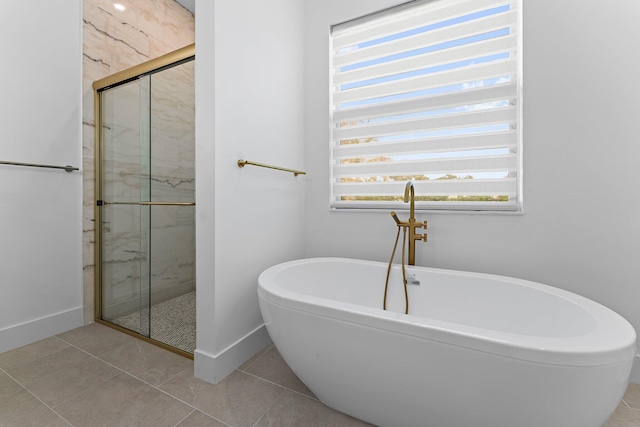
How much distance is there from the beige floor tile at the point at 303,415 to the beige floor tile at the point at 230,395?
0.04 metres

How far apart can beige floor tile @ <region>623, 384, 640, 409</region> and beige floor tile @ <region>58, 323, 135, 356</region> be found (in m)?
2.68

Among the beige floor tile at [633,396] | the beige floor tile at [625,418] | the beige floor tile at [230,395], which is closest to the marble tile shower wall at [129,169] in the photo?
the beige floor tile at [230,395]

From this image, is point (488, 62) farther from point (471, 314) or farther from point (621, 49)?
point (471, 314)

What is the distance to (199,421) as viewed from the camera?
3.74 ft

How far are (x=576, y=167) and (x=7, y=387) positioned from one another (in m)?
3.02

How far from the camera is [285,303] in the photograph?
1.11m

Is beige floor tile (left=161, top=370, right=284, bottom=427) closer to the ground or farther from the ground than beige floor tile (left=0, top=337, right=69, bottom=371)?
closer to the ground

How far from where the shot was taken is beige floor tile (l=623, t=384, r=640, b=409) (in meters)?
1.25

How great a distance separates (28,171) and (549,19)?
315 centimetres

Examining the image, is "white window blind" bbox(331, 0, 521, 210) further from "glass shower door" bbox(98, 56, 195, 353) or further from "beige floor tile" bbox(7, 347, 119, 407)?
"beige floor tile" bbox(7, 347, 119, 407)

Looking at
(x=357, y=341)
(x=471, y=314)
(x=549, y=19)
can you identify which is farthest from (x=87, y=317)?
(x=549, y=19)

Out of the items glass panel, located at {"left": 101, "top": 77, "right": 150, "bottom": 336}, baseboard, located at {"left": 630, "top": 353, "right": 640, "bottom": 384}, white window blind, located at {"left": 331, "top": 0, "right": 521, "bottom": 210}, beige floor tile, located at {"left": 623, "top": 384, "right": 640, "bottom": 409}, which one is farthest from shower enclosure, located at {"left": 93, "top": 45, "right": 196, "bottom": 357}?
baseboard, located at {"left": 630, "top": 353, "right": 640, "bottom": 384}

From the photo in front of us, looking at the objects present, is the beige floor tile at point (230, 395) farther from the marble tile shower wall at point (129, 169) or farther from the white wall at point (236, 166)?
the marble tile shower wall at point (129, 169)

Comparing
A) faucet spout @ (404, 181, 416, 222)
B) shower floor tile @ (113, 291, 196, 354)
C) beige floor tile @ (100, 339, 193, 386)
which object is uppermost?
faucet spout @ (404, 181, 416, 222)
